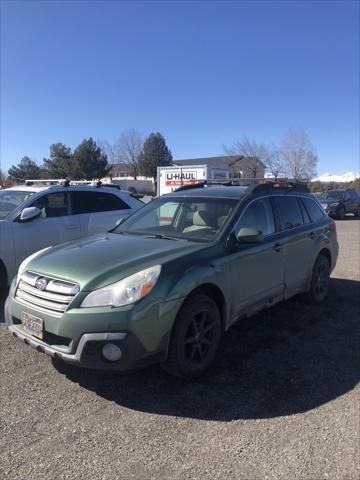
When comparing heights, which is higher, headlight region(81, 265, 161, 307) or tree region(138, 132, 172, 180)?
tree region(138, 132, 172, 180)

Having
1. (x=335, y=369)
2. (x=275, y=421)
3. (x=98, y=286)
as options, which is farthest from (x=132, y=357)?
(x=335, y=369)

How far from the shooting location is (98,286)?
3.36 metres

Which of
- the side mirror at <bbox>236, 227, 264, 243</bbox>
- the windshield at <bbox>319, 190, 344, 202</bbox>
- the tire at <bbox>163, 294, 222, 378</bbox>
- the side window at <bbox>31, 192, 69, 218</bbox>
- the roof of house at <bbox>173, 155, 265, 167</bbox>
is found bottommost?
the tire at <bbox>163, 294, 222, 378</bbox>

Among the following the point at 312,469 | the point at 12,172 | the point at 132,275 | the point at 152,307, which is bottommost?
the point at 312,469

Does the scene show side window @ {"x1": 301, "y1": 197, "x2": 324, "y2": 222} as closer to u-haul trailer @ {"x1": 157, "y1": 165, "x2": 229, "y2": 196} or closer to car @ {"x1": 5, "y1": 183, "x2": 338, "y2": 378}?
car @ {"x1": 5, "y1": 183, "x2": 338, "y2": 378}

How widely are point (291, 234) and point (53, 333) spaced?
324 centimetres

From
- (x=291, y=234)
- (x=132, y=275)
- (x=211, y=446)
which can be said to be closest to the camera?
(x=211, y=446)

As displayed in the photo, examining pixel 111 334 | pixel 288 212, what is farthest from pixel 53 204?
pixel 111 334

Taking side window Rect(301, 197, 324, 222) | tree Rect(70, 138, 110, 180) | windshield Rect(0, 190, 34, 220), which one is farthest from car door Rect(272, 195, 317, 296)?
tree Rect(70, 138, 110, 180)

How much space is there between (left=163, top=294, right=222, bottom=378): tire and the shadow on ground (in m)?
0.16

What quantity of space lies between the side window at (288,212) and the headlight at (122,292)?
2.49 metres

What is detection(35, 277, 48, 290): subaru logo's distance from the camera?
11.8 feet

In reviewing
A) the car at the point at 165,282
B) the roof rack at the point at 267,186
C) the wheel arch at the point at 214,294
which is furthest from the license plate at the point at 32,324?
the roof rack at the point at 267,186

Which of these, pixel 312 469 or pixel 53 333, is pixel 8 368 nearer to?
pixel 53 333
